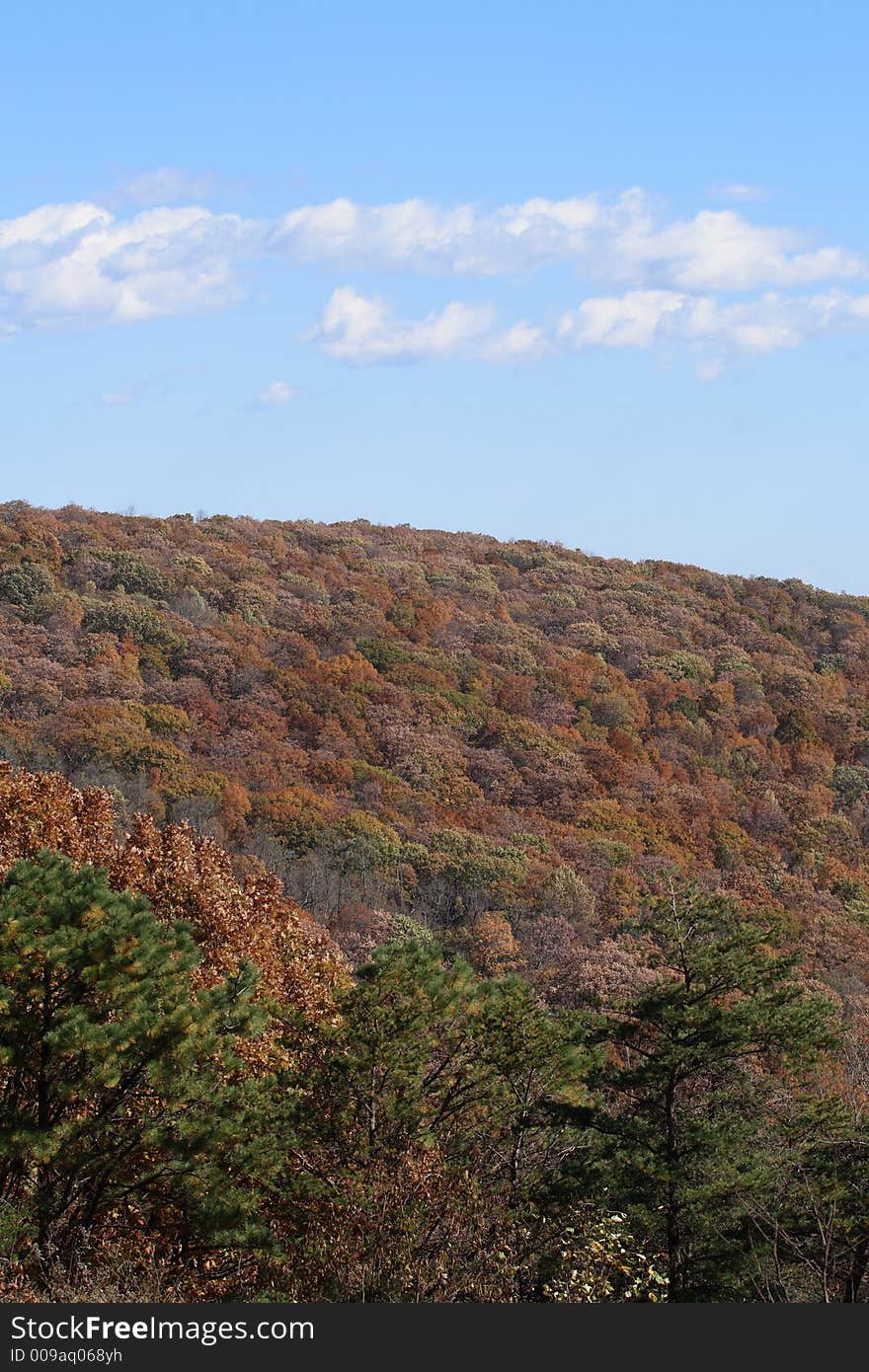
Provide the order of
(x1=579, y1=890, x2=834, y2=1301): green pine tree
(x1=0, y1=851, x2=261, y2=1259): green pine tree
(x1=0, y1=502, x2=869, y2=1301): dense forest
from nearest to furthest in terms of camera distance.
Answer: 1. (x1=0, y1=851, x2=261, y2=1259): green pine tree
2. (x1=0, y1=502, x2=869, y2=1301): dense forest
3. (x1=579, y1=890, x2=834, y2=1301): green pine tree

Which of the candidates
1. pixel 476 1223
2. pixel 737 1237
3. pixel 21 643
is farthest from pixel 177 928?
pixel 21 643

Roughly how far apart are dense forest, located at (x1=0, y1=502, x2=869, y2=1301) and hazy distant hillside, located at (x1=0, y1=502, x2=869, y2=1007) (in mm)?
213

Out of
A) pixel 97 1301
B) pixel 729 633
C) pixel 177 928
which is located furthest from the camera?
pixel 729 633

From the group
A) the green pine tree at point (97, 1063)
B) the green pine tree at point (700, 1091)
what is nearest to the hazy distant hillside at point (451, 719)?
the green pine tree at point (700, 1091)

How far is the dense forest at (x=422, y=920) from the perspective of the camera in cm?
1299

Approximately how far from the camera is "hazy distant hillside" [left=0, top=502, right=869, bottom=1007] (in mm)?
43906

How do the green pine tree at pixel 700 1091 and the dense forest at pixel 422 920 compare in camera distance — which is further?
the green pine tree at pixel 700 1091

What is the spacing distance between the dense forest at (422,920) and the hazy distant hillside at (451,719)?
0.21 m

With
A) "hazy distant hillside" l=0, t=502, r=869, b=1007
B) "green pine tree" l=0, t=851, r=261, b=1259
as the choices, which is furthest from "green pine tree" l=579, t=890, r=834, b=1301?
"hazy distant hillside" l=0, t=502, r=869, b=1007

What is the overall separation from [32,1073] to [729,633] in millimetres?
66447

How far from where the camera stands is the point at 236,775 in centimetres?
4806

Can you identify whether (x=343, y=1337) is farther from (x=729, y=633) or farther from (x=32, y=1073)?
(x=729, y=633)

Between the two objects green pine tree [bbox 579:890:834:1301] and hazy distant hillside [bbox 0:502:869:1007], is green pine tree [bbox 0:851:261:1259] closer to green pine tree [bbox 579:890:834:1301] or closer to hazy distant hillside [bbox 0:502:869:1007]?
green pine tree [bbox 579:890:834:1301]

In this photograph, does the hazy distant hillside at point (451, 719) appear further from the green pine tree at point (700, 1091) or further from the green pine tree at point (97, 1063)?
the green pine tree at point (97, 1063)
